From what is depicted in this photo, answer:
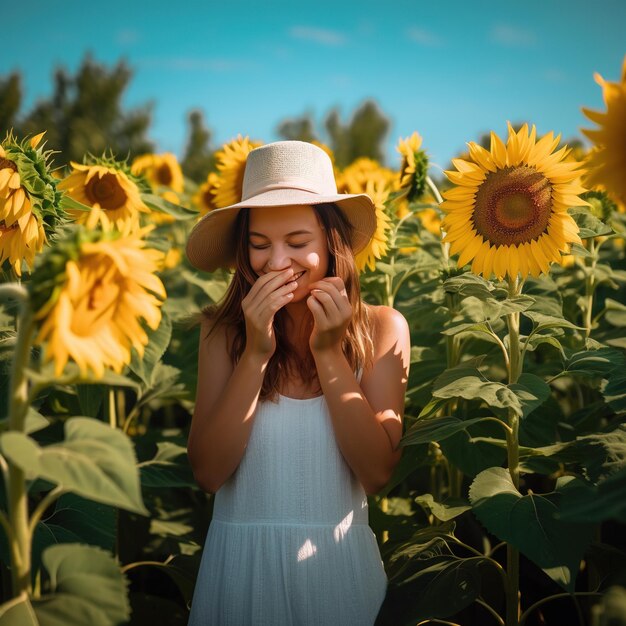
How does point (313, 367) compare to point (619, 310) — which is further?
point (619, 310)

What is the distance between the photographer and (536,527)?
186 centimetres

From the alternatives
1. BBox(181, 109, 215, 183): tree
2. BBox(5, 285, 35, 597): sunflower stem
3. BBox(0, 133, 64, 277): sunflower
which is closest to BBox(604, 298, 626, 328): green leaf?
BBox(0, 133, 64, 277): sunflower

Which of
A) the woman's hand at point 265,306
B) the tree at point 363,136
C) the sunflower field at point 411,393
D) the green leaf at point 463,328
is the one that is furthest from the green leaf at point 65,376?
the tree at point 363,136

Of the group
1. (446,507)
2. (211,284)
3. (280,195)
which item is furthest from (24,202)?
(446,507)

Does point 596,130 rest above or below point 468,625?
above

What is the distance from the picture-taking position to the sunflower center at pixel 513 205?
2.26m

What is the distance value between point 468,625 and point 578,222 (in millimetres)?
1529

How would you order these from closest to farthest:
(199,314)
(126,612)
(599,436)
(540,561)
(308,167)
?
(126,612), (540,561), (599,436), (308,167), (199,314)

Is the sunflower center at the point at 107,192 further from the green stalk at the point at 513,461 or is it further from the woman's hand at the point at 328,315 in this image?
the green stalk at the point at 513,461

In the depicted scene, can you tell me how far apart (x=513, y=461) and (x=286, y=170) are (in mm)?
1103

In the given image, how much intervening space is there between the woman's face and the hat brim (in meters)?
0.05

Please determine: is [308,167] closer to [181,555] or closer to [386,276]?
[386,276]

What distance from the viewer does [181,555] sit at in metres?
A: 2.72

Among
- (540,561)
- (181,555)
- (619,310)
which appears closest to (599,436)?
(540,561)
